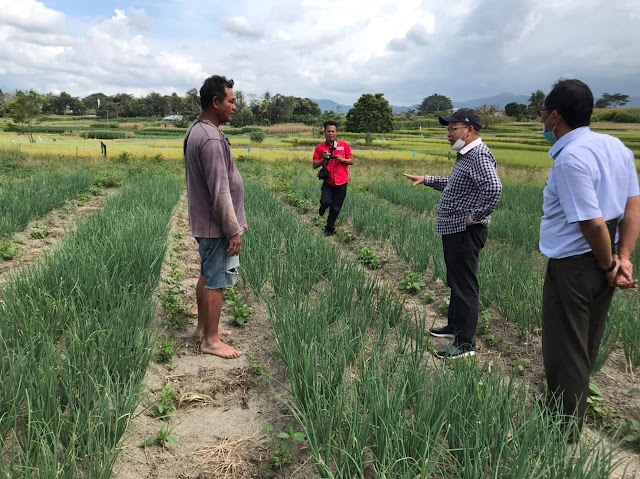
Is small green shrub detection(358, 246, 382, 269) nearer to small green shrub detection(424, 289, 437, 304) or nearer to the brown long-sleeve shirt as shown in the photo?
small green shrub detection(424, 289, 437, 304)

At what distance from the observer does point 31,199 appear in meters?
6.15

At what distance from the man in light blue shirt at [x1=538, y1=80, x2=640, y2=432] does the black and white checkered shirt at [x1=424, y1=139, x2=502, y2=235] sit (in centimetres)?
62

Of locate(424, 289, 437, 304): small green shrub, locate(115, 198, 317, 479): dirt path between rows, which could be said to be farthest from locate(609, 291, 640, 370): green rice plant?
locate(115, 198, 317, 479): dirt path between rows

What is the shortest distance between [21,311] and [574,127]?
284 centimetres

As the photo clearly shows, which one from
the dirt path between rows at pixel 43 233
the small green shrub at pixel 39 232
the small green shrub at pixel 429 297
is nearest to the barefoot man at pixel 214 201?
the dirt path between rows at pixel 43 233

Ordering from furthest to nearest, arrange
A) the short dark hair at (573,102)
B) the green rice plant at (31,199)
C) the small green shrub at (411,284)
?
the green rice plant at (31,199) → the small green shrub at (411,284) → the short dark hair at (573,102)

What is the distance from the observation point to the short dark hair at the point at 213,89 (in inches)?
102

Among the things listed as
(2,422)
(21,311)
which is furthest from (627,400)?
(21,311)

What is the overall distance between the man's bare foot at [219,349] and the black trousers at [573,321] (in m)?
1.79

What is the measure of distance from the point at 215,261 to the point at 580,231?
1982 millimetres

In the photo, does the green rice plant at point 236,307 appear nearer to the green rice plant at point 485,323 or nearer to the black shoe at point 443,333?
the black shoe at point 443,333

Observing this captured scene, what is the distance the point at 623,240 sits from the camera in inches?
78.7

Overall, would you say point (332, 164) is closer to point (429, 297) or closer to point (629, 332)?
point (429, 297)

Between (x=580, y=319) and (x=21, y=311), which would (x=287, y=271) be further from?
(x=580, y=319)
